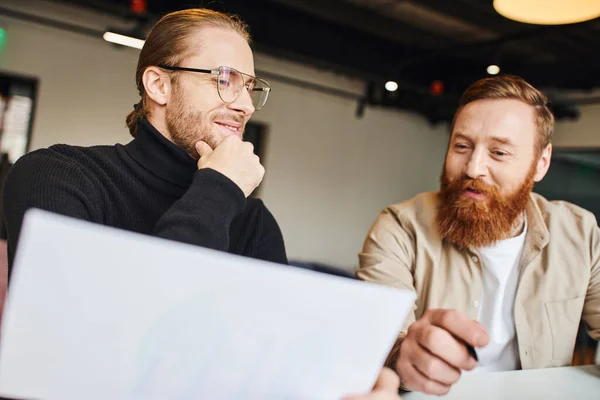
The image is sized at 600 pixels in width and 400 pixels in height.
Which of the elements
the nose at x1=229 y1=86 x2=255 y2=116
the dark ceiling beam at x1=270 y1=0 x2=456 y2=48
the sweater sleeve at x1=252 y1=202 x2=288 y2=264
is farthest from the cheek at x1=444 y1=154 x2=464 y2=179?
the dark ceiling beam at x1=270 y1=0 x2=456 y2=48

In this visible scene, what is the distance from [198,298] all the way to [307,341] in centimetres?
15

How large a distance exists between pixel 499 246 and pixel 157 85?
1283 millimetres

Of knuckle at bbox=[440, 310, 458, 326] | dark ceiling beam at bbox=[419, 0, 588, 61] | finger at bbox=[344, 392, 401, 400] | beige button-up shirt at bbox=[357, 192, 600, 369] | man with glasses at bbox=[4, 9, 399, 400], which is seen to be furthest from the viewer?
dark ceiling beam at bbox=[419, 0, 588, 61]

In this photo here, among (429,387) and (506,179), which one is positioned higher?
(506,179)

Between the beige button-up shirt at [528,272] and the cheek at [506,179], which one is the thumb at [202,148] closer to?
the beige button-up shirt at [528,272]

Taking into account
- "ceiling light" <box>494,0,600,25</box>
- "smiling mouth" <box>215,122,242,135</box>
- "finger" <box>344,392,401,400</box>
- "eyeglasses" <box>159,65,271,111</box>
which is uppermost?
"ceiling light" <box>494,0,600,25</box>

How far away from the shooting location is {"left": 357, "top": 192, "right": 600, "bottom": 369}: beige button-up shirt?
163 centimetres

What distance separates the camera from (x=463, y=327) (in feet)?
2.60

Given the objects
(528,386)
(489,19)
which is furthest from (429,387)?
(489,19)

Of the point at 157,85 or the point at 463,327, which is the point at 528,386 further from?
the point at 157,85

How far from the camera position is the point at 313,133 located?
8.20 meters

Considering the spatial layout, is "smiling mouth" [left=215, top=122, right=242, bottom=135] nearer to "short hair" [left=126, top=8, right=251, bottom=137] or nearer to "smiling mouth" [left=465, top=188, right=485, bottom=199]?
"short hair" [left=126, top=8, right=251, bottom=137]

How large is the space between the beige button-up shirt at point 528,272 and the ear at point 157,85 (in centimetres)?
85

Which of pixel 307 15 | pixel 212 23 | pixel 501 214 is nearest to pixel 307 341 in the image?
pixel 212 23
